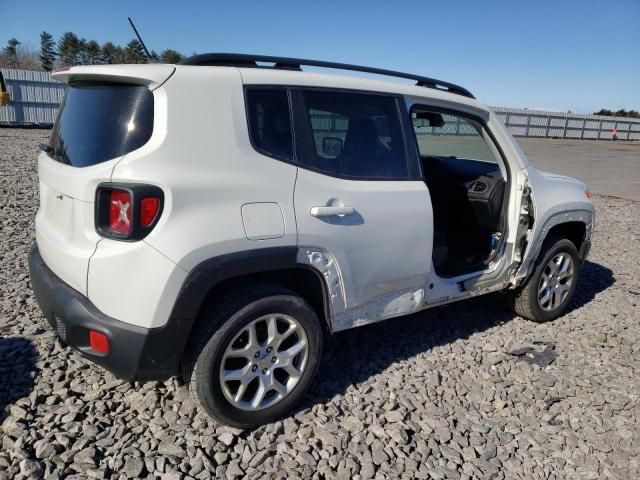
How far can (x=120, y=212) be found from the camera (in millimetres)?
2254

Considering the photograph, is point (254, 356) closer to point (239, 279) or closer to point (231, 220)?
point (239, 279)

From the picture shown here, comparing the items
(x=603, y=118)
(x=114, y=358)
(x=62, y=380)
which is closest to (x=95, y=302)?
(x=114, y=358)

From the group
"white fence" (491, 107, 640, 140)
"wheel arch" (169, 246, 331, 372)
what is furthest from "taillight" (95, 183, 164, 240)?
"white fence" (491, 107, 640, 140)

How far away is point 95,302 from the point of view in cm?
235

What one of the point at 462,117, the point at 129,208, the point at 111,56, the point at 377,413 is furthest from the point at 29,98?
the point at 377,413

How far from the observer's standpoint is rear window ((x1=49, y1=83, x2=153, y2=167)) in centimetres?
232

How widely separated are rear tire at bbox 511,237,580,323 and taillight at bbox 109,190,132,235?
3.33 m

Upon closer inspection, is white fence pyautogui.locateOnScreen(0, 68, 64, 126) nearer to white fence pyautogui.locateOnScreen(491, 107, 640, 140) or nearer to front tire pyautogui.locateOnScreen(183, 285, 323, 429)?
front tire pyautogui.locateOnScreen(183, 285, 323, 429)

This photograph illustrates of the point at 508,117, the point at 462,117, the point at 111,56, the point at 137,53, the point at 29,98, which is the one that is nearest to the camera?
the point at 462,117

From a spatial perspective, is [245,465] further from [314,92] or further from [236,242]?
[314,92]

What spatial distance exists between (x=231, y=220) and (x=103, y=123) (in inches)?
31.8

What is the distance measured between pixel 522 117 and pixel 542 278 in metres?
36.9

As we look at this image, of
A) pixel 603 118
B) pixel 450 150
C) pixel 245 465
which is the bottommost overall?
pixel 245 465

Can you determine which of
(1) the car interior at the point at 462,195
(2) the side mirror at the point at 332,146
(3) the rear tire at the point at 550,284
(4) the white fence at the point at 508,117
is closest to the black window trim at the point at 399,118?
(2) the side mirror at the point at 332,146
